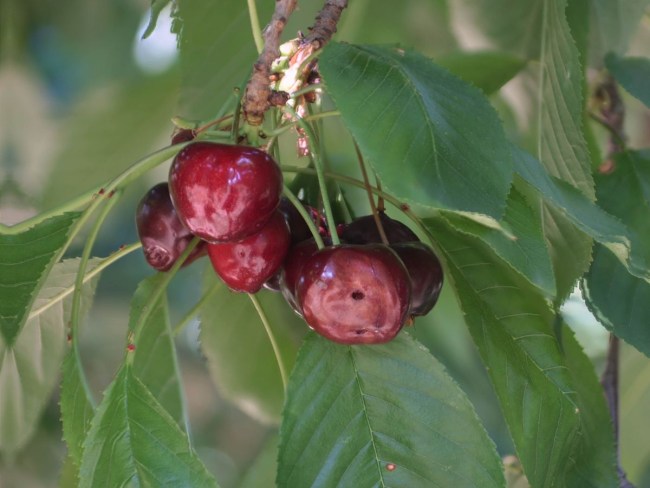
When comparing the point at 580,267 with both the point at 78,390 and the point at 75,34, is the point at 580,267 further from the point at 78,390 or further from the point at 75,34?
the point at 75,34

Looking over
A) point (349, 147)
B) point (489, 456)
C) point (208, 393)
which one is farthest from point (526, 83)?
point (208, 393)

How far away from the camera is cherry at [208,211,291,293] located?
75 centimetres

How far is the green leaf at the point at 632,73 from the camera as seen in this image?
3.23 ft

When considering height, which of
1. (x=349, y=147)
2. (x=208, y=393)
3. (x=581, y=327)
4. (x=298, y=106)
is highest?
(x=298, y=106)

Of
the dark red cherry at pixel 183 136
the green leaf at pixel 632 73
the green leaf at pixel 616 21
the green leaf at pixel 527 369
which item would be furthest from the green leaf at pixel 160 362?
the green leaf at pixel 616 21

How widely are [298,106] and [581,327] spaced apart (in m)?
0.99

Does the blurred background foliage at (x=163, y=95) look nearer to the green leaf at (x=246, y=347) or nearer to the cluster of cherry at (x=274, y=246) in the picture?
the green leaf at (x=246, y=347)

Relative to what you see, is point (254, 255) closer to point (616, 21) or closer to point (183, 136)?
point (183, 136)

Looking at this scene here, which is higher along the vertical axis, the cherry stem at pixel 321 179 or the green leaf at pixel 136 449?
the cherry stem at pixel 321 179

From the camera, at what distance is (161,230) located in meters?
0.81

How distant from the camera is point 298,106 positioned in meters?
0.86

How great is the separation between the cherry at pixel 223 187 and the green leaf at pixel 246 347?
Answer: 342 millimetres

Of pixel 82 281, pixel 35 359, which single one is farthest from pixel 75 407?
pixel 35 359

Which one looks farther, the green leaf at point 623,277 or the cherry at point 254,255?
the green leaf at point 623,277
